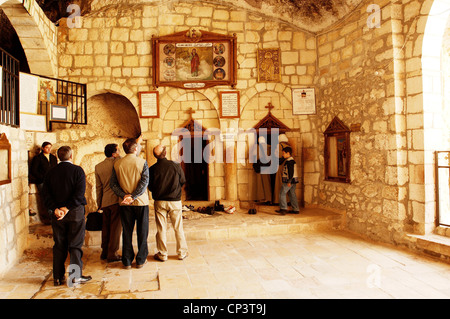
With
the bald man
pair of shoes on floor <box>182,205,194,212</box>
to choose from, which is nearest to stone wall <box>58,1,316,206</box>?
pair of shoes on floor <box>182,205,194,212</box>

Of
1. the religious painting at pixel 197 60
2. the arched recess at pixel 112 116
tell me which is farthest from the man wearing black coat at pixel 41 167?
the religious painting at pixel 197 60

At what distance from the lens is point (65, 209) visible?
347 centimetres

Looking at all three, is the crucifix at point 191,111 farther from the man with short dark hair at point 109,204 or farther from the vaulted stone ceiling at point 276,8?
the man with short dark hair at point 109,204

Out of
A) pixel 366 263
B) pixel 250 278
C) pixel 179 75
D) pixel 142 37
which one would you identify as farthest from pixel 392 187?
pixel 142 37

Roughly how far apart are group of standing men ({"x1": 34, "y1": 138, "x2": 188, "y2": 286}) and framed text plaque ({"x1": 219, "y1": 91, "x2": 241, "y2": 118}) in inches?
123

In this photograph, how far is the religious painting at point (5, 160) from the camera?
12.8 ft

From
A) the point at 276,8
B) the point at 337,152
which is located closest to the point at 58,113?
the point at 276,8

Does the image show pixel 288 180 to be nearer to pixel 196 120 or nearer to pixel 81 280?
pixel 196 120

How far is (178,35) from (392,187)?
17.3 feet

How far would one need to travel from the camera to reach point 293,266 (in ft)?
13.5

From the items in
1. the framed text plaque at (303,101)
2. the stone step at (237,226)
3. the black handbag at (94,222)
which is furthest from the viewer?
the framed text plaque at (303,101)

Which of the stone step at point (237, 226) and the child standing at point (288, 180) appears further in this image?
the child standing at point (288, 180)

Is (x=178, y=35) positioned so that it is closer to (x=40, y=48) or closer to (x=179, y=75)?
(x=179, y=75)

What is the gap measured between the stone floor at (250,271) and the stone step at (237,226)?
2 cm
